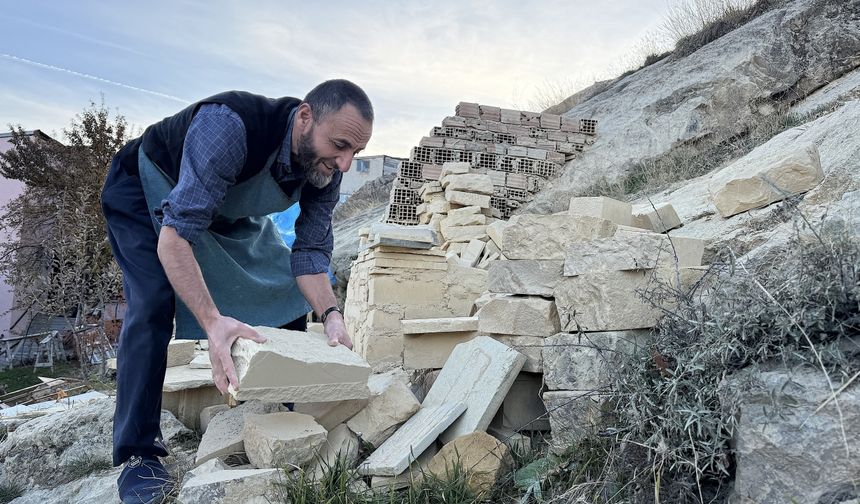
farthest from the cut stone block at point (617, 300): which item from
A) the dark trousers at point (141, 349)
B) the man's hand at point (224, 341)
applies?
the dark trousers at point (141, 349)

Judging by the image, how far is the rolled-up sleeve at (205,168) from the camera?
7.72ft

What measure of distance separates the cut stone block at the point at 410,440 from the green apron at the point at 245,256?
955 millimetres

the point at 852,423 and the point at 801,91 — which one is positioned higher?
the point at 801,91

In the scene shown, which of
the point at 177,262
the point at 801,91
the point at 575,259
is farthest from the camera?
the point at 801,91

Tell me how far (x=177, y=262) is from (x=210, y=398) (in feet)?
6.02


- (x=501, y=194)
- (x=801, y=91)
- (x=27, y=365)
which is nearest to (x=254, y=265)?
(x=501, y=194)

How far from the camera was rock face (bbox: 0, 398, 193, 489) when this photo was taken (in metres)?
3.26

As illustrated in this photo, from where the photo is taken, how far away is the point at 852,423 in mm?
1413

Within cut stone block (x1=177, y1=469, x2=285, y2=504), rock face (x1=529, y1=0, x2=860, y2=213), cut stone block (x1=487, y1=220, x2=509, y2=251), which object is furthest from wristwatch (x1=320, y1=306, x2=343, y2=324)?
rock face (x1=529, y1=0, x2=860, y2=213)

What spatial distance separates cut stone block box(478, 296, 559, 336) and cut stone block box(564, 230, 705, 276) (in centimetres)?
26

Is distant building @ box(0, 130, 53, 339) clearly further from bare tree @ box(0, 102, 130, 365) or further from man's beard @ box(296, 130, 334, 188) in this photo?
man's beard @ box(296, 130, 334, 188)

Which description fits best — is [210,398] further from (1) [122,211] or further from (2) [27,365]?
(2) [27,365]

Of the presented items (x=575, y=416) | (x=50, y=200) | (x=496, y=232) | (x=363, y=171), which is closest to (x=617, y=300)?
(x=575, y=416)

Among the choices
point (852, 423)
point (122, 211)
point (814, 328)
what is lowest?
point (852, 423)
